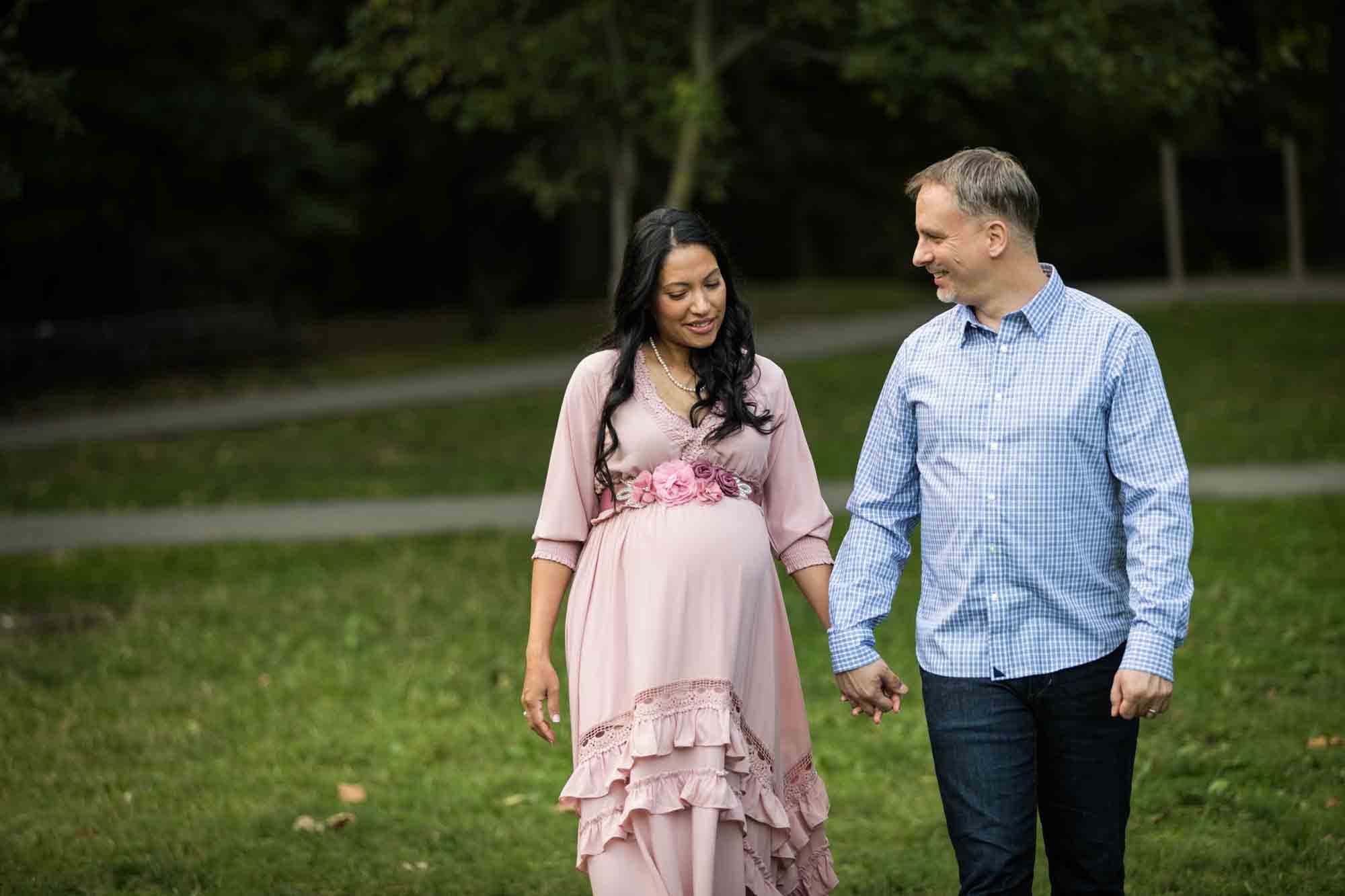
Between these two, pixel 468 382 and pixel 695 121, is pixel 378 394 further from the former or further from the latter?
pixel 695 121

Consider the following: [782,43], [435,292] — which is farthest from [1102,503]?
[435,292]

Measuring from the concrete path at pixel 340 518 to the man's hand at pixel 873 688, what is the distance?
275 inches

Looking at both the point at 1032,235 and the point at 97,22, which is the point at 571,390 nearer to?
the point at 1032,235

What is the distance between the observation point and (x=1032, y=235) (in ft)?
11.8

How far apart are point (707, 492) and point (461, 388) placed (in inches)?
608

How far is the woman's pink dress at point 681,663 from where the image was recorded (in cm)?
383

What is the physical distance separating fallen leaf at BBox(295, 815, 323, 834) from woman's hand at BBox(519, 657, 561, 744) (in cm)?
201

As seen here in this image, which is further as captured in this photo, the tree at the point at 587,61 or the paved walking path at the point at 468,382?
the paved walking path at the point at 468,382

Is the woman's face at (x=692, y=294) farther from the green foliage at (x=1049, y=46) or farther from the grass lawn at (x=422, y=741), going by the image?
the green foliage at (x=1049, y=46)

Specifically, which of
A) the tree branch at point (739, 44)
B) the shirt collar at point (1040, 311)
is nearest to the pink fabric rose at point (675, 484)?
the shirt collar at point (1040, 311)

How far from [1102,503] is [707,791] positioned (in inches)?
42.1

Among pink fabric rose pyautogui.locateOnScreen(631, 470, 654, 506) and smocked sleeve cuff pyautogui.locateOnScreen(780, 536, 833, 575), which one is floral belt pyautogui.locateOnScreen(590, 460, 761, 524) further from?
smocked sleeve cuff pyautogui.locateOnScreen(780, 536, 833, 575)

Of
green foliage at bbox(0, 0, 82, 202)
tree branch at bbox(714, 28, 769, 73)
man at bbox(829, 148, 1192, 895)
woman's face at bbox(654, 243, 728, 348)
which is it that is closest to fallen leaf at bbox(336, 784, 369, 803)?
woman's face at bbox(654, 243, 728, 348)

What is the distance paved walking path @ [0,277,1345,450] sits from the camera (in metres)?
17.3
